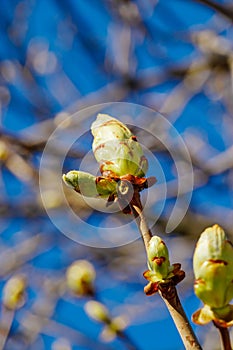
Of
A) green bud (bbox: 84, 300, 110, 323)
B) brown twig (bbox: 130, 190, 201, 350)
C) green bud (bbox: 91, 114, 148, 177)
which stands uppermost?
green bud (bbox: 91, 114, 148, 177)

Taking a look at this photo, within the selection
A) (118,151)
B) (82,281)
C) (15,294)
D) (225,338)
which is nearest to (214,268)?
(225,338)

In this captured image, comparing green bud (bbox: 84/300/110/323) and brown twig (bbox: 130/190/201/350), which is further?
green bud (bbox: 84/300/110/323)

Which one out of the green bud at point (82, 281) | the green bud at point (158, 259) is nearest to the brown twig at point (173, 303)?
the green bud at point (158, 259)

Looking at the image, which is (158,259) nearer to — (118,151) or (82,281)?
(118,151)

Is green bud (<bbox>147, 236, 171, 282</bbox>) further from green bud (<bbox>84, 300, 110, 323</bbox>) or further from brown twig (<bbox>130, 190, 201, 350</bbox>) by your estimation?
green bud (<bbox>84, 300, 110, 323</bbox>)

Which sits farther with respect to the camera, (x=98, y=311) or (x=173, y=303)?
(x=98, y=311)

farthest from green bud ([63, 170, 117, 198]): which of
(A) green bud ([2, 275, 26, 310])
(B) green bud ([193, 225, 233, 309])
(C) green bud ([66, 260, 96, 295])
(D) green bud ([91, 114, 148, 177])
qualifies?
(A) green bud ([2, 275, 26, 310])

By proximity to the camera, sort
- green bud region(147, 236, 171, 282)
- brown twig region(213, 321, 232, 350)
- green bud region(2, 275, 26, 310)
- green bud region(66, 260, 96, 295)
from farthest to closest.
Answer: green bud region(2, 275, 26, 310) → green bud region(66, 260, 96, 295) → green bud region(147, 236, 171, 282) → brown twig region(213, 321, 232, 350)

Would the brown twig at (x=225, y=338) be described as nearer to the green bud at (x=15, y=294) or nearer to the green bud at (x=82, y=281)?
the green bud at (x=82, y=281)
